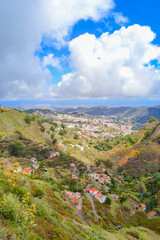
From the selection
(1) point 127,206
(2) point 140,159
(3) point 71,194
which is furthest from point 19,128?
(2) point 140,159

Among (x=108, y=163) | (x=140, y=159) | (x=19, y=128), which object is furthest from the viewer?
(x=19, y=128)

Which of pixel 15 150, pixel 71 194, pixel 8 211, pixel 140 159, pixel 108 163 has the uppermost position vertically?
pixel 8 211

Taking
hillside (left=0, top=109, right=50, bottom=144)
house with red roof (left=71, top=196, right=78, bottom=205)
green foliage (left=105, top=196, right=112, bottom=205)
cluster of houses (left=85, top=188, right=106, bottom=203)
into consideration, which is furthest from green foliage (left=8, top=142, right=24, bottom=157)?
green foliage (left=105, top=196, right=112, bottom=205)

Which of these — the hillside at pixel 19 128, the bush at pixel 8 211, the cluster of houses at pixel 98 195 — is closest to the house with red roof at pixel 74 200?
the cluster of houses at pixel 98 195

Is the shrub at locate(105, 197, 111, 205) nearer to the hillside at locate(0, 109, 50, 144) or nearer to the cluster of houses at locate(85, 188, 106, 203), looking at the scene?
the cluster of houses at locate(85, 188, 106, 203)

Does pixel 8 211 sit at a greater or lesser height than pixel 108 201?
greater

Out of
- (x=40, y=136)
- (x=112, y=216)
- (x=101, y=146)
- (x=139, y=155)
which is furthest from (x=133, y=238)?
(x=101, y=146)

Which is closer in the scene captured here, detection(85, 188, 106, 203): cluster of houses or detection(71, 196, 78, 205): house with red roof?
detection(71, 196, 78, 205): house with red roof

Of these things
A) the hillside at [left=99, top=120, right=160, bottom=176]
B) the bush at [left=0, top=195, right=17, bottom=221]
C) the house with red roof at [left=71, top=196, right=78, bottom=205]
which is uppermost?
the bush at [left=0, top=195, right=17, bottom=221]

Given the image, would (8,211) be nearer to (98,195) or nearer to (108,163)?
(98,195)

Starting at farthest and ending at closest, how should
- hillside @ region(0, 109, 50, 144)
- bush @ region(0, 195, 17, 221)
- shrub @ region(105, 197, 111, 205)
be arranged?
1. hillside @ region(0, 109, 50, 144)
2. shrub @ region(105, 197, 111, 205)
3. bush @ region(0, 195, 17, 221)
